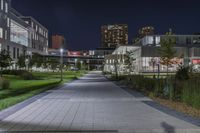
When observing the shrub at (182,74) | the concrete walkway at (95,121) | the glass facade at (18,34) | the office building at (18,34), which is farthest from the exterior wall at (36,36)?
the concrete walkway at (95,121)

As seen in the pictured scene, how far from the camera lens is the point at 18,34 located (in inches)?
4941

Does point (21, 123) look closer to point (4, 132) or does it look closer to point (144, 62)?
point (4, 132)

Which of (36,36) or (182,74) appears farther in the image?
(36,36)

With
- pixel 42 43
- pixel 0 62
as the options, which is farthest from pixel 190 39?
pixel 0 62

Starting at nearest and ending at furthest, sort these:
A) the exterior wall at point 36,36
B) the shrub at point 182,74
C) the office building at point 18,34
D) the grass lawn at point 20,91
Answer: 1. the grass lawn at point 20,91
2. the shrub at point 182,74
3. the office building at point 18,34
4. the exterior wall at point 36,36

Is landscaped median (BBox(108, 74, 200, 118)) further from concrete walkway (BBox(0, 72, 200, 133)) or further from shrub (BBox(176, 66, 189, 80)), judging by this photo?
shrub (BBox(176, 66, 189, 80))

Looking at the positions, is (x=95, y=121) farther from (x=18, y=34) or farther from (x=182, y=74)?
(x=18, y=34)

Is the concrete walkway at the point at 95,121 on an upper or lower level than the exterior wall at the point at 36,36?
lower

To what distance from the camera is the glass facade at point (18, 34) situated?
11719cm

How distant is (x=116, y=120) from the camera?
1141 centimetres

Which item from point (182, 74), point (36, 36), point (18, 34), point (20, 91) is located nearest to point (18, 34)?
point (18, 34)

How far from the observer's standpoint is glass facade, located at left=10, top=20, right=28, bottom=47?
4614 inches

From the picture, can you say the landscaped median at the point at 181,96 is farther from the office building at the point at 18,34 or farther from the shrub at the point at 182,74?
the office building at the point at 18,34

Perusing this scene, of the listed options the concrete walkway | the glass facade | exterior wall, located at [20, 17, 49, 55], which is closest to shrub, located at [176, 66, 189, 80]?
the concrete walkway
